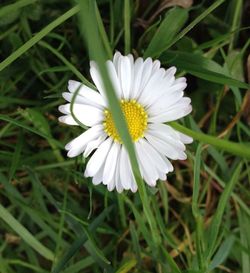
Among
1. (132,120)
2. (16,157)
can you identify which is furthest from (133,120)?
(16,157)

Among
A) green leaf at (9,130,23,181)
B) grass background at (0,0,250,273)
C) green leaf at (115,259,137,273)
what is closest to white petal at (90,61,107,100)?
grass background at (0,0,250,273)

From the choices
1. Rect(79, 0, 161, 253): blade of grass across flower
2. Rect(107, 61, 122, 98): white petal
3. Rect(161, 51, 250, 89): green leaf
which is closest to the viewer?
Rect(79, 0, 161, 253): blade of grass across flower

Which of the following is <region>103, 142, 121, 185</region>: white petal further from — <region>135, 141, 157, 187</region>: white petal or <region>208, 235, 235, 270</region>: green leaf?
<region>208, 235, 235, 270</region>: green leaf

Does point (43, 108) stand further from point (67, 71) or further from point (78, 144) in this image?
point (78, 144)

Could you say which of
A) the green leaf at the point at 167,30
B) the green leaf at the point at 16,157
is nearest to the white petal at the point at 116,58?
the green leaf at the point at 167,30

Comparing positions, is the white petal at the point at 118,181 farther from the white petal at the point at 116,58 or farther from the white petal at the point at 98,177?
the white petal at the point at 116,58

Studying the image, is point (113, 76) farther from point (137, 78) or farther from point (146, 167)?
point (146, 167)
